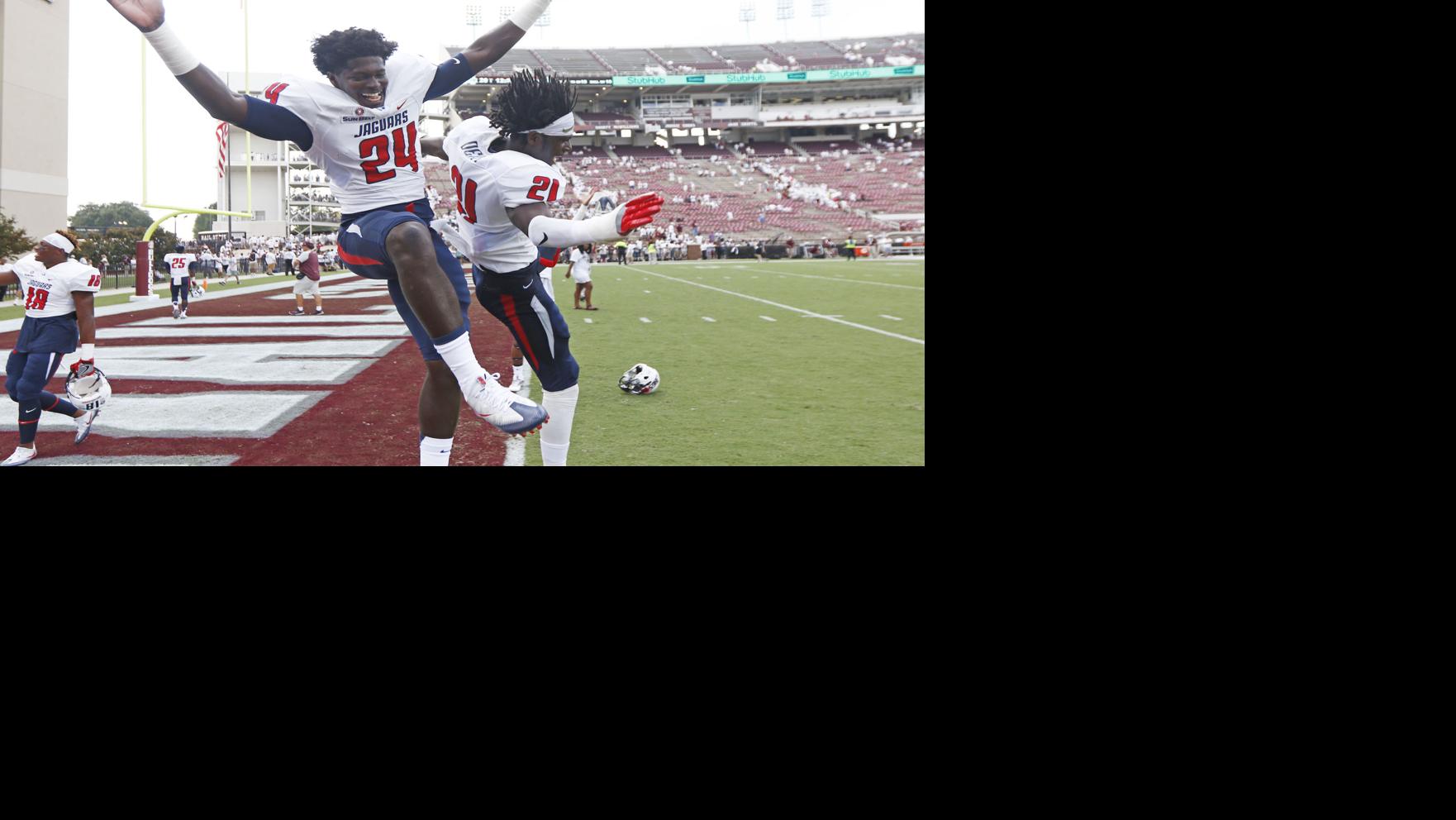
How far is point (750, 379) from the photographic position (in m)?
6.05

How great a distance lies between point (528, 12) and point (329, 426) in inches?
86.7

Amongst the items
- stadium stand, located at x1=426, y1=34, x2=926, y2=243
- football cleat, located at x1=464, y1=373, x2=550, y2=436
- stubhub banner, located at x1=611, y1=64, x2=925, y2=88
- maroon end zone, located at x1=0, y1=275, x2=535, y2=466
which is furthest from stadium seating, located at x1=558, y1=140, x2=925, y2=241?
football cleat, located at x1=464, y1=373, x2=550, y2=436

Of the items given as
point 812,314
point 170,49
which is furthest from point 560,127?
point 812,314

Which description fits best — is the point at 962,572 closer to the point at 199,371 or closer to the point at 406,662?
the point at 406,662

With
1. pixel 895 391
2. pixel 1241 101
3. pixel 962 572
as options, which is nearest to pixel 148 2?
pixel 962 572

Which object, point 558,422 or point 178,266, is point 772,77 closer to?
point 178,266

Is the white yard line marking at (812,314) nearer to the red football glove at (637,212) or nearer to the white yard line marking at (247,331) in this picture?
the white yard line marking at (247,331)

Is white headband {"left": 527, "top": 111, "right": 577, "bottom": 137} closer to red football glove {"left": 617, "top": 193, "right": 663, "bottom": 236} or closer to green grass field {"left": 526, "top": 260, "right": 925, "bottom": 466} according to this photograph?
red football glove {"left": 617, "top": 193, "right": 663, "bottom": 236}

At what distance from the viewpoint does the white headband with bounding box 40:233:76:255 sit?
13.1 feet

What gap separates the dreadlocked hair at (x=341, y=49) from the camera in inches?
123

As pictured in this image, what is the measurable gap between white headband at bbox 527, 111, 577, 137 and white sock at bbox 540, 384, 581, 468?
87 centimetres

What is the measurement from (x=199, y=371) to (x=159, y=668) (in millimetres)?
4108

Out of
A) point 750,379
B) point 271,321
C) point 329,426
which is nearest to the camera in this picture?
point 329,426

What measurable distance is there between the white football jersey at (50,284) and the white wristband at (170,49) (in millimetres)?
1712
